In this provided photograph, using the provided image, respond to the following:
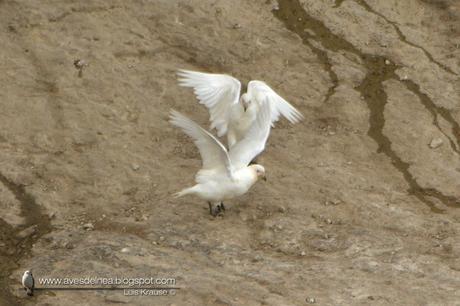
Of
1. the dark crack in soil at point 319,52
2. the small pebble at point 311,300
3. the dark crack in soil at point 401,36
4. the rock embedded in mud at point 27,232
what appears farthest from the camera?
the dark crack in soil at point 401,36

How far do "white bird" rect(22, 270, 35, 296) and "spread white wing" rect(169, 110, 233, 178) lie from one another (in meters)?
1.90

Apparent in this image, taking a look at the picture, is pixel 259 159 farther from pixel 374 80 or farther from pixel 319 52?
pixel 319 52

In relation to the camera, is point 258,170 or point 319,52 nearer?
point 258,170

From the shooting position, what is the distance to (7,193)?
7668 mm

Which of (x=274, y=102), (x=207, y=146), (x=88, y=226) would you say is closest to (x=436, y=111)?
(x=274, y=102)

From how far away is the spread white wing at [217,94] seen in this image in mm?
8727

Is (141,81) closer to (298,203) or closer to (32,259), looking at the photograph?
(298,203)

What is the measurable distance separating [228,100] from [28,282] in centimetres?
347

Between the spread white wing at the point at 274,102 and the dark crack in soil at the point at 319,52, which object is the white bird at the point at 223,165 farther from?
the dark crack in soil at the point at 319,52

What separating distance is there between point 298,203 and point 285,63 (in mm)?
2934

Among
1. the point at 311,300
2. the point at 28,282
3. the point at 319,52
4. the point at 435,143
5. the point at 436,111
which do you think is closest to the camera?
the point at 28,282

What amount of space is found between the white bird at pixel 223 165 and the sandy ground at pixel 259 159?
0.32 metres

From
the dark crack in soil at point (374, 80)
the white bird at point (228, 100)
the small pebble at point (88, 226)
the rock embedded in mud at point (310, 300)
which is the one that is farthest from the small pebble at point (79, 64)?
the rock embedded in mud at point (310, 300)

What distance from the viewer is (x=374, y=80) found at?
10.2m
